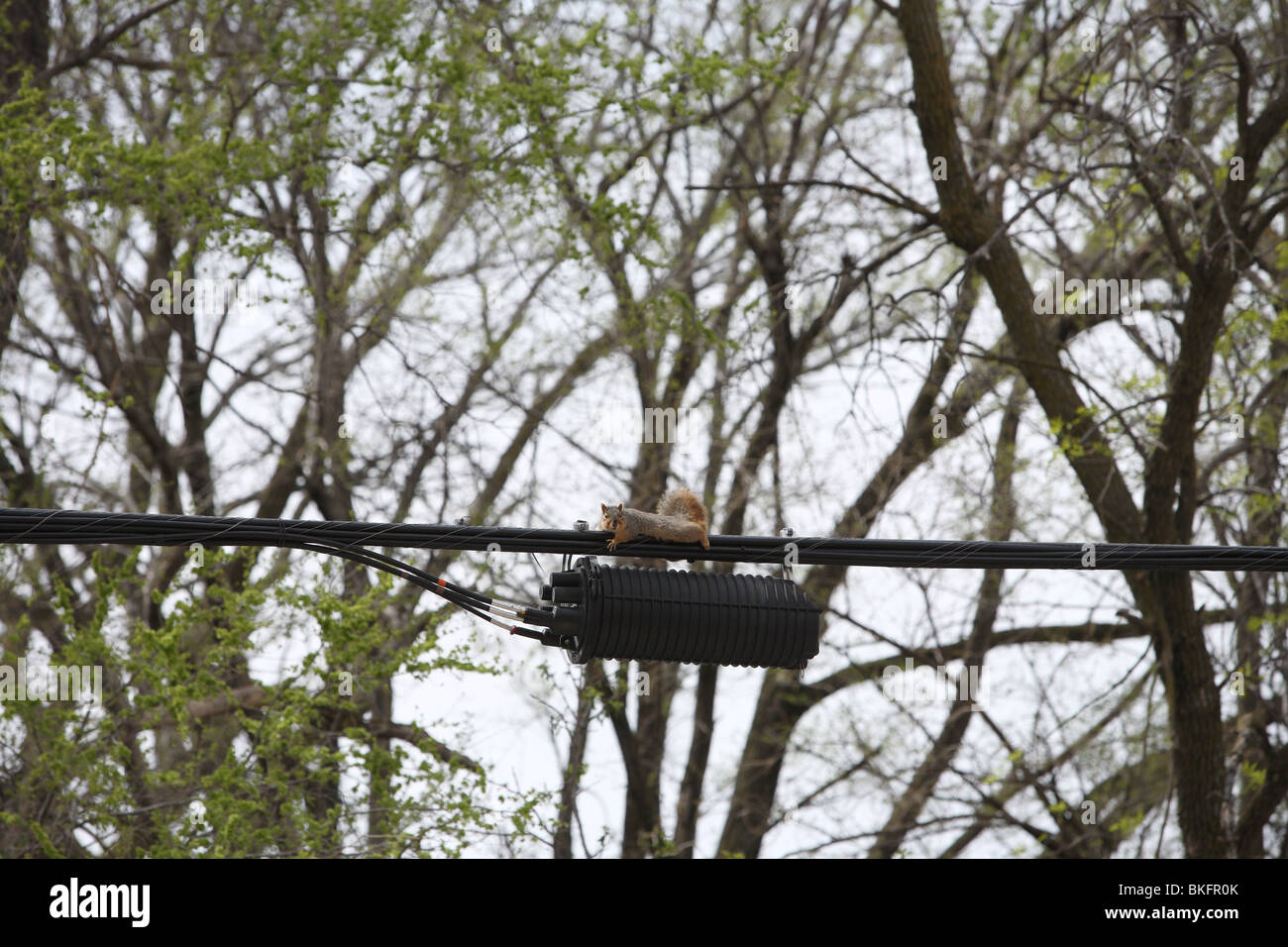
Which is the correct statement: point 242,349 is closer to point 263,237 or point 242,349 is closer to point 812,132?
point 263,237

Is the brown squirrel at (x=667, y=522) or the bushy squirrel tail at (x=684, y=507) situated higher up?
the bushy squirrel tail at (x=684, y=507)

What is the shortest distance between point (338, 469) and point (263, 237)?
256cm

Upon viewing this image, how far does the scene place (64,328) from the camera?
15.7m

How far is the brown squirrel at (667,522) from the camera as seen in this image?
4.53 m

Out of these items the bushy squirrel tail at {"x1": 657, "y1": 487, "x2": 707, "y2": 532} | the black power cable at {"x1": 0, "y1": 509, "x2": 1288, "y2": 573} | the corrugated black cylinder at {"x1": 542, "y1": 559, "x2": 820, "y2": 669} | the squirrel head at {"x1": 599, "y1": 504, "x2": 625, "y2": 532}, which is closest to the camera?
the black power cable at {"x1": 0, "y1": 509, "x2": 1288, "y2": 573}

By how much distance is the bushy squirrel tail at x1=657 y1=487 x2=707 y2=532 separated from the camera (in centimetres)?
475

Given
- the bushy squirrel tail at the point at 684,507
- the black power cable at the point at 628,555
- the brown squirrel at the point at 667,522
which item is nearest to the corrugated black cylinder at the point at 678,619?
the black power cable at the point at 628,555

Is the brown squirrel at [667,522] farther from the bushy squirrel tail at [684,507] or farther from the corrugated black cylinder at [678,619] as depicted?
the corrugated black cylinder at [678,619]

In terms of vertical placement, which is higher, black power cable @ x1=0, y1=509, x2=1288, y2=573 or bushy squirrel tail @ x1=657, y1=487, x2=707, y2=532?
bushy squirrel tail @ x1=657, y1=487, x2=707, y2=532

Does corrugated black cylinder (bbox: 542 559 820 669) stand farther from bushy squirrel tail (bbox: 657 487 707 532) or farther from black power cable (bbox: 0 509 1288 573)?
bushy squirrel tail (bbox: 657 487 707 532)

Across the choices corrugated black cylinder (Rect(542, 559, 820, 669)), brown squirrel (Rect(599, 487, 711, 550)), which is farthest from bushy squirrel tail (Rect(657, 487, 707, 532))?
corrugated black cylinder (Rect(542, 559, 820, 669))

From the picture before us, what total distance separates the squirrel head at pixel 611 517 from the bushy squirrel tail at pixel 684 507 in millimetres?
185
